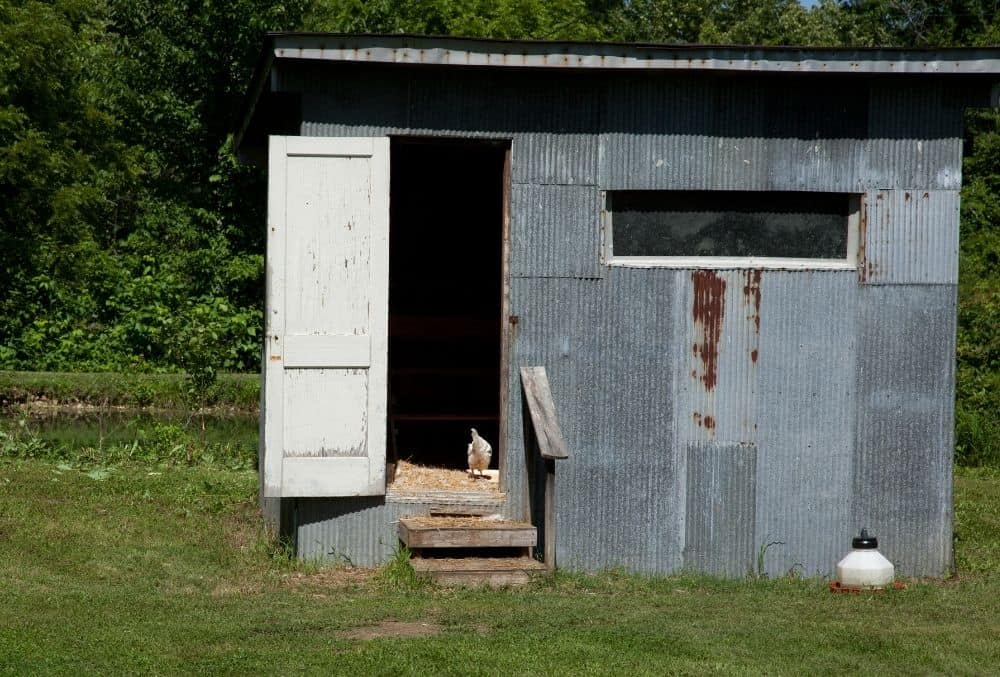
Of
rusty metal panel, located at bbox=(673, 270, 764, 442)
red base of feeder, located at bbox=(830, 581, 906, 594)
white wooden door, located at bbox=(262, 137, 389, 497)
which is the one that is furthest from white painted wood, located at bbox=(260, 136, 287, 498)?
red base of feeder, located at bbox=(830, 581, 906, 594)

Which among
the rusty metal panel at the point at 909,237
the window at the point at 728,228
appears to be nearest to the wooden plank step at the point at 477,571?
the window at the point at 728,228

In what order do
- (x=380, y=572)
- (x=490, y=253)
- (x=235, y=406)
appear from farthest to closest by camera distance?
1. (x=235, y=406)
2. (x=490, y=253)
3. (x=380, y=572)

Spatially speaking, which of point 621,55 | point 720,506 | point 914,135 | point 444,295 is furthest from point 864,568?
point 444,295

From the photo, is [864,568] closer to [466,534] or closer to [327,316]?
[466,534]

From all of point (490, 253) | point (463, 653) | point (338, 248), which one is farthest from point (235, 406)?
point (463, 653)

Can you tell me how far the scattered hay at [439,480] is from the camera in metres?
9.71

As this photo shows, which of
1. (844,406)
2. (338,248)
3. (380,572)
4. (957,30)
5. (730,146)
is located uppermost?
(957,30)

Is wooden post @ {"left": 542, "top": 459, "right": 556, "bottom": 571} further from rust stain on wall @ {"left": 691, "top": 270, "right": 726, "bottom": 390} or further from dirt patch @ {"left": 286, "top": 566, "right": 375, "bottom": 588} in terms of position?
rust stain on wall @ {"left": 691, "top": 270, "right": 726, "bottom": 390}

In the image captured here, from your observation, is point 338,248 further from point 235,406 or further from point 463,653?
point 235,406

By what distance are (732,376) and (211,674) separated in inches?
172

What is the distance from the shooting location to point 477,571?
8734 mm

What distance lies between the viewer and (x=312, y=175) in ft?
30.0

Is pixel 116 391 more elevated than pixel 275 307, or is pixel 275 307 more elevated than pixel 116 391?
pixel 275 307

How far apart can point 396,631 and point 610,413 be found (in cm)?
258
